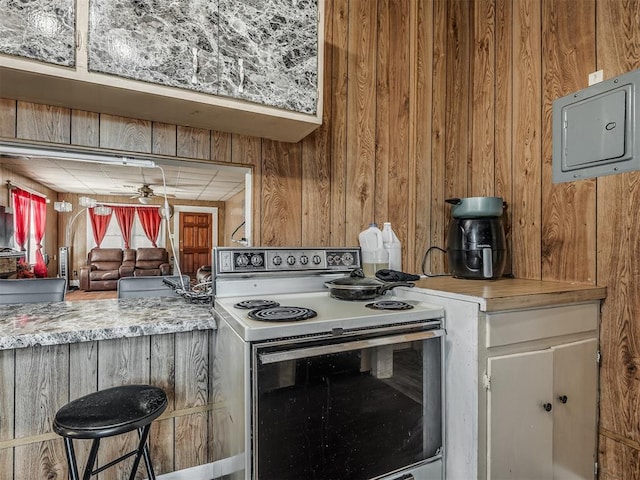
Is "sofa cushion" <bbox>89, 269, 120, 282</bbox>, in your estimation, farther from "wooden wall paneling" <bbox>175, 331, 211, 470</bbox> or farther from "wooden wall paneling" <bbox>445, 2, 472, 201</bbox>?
"wooden wall paneling" <bbox>445, 2, 472, 201</bbox>

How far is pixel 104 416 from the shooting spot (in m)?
0.95

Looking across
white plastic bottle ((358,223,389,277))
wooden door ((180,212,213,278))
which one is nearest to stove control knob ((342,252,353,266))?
white plastic bottle ((358,223,389,277))

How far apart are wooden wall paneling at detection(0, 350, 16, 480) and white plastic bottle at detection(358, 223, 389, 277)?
1.54 meters

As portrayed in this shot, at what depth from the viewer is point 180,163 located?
1618 millimetres

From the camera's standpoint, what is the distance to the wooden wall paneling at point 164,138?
4.99 ft

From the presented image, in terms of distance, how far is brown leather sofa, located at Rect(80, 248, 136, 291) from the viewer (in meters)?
6.45

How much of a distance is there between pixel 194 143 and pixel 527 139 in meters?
1.75

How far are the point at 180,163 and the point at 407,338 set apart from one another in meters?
1.31

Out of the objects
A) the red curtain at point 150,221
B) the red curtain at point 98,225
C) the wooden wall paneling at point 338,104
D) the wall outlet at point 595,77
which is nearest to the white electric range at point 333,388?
the wooden wall paneling at point 338,104

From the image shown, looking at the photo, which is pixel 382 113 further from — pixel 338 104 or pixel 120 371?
pixel 120 371

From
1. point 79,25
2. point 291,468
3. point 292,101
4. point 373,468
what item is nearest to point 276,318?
point 291,468

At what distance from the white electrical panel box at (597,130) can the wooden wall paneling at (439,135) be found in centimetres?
63

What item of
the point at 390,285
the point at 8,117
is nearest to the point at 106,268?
the point at 8,117

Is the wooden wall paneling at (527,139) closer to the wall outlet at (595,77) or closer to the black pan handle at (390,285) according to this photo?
the wall outlet at (595,77)
